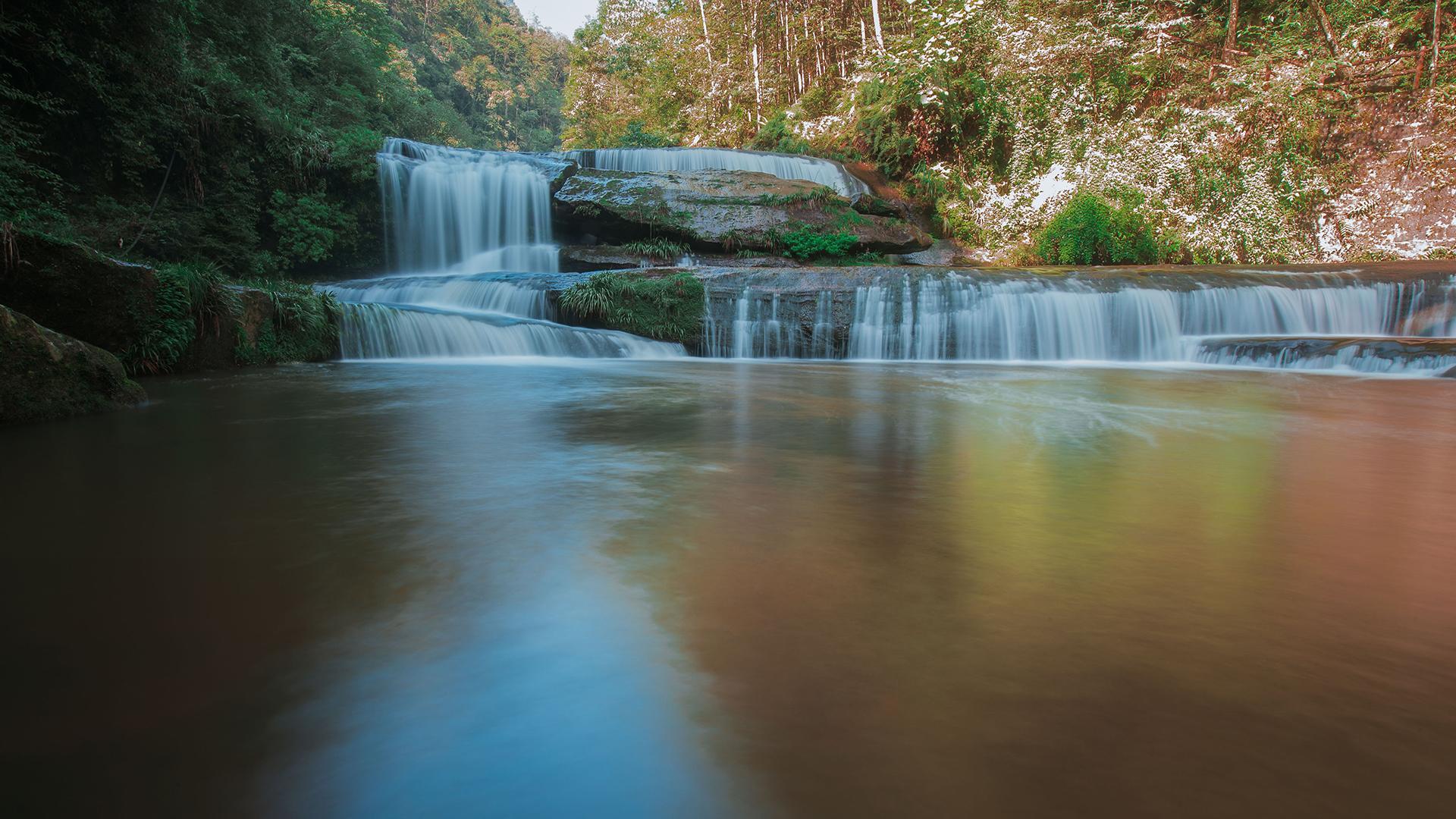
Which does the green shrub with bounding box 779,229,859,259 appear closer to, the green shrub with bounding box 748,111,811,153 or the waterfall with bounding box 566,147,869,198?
the waterfall with bounding box 566,147,869,198

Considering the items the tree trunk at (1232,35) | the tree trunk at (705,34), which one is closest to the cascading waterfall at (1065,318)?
the tree trunk at (1232,35)

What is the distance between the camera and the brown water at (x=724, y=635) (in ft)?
3.35

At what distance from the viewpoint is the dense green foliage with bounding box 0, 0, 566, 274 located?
894cm

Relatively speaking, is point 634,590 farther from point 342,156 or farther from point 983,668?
point 342,156

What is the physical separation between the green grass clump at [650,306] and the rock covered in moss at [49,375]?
6.19 meters

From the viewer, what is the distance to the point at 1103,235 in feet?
47.3

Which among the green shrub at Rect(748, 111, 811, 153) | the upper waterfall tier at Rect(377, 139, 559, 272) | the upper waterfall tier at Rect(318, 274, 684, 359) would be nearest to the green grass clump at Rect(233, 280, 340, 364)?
the upper waterfall tier at Rect(318, 274, 684, 359)

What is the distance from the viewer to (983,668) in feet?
4.34

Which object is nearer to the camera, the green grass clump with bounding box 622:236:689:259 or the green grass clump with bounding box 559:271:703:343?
the green grass clump with bounding box 559:271:703:343

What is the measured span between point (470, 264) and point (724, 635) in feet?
47.4

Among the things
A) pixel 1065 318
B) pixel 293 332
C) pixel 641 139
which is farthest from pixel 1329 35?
pixel 293 332

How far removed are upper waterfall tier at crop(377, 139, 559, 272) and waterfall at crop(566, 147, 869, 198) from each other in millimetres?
2554

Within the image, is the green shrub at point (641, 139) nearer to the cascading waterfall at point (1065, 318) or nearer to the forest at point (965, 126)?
the forest at point (965, 126)

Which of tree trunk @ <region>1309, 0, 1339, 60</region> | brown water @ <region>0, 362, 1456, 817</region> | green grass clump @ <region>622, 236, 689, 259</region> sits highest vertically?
tree trunk @ <region>1309, 0, 1339, 60</region>
